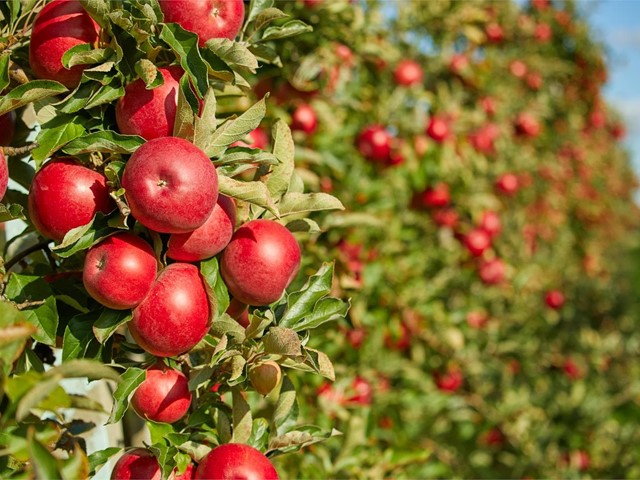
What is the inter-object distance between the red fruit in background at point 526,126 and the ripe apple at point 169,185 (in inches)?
136

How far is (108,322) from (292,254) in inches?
9.1

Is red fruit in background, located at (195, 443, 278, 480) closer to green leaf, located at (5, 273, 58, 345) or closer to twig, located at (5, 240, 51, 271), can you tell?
green leaf, located at (5, 273, 58, 345)

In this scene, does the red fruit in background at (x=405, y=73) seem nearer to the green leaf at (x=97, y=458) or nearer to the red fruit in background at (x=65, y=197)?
the red fruit in background at (x=65, y=197)

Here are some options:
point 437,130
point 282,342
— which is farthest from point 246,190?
point 437,130

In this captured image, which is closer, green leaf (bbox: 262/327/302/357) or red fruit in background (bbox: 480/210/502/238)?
green leaf (bbox: 262/327/302/357)

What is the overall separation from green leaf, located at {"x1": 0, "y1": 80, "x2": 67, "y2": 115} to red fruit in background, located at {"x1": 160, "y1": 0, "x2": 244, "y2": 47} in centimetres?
18

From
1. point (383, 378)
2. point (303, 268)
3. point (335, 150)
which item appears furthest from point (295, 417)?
point (383, 378)

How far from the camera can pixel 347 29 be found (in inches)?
73.9

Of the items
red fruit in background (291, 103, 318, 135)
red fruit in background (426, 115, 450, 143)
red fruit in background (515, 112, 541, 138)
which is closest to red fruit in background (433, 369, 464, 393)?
red fruit in background (426, 115, 450, 143)

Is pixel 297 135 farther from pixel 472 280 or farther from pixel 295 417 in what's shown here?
pixel 472 280

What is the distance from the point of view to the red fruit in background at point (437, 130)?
107 inches

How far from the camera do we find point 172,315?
765 mm

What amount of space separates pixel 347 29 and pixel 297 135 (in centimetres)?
32

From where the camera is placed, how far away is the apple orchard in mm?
757
